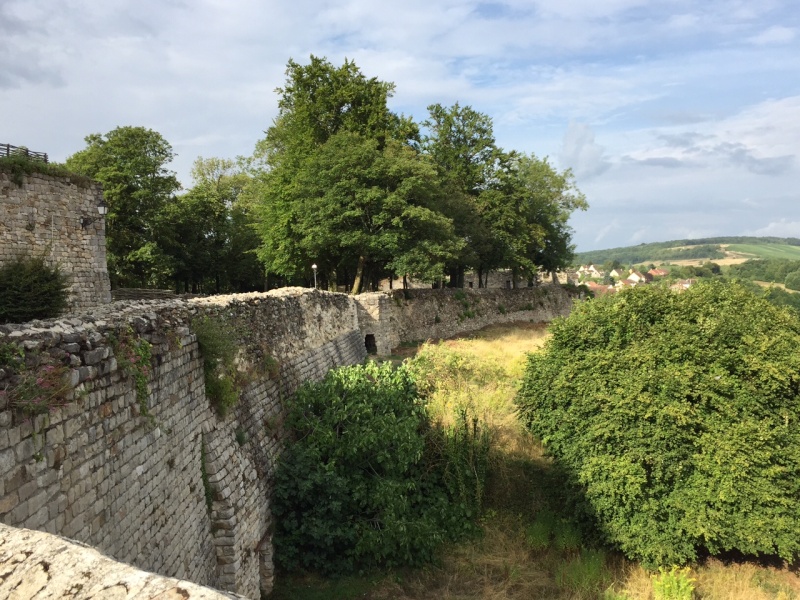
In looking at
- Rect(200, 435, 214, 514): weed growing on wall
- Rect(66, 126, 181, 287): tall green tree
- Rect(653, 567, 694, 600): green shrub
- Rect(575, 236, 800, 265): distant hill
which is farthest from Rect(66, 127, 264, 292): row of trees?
Rect(575, 236, 800, 265): distant hill

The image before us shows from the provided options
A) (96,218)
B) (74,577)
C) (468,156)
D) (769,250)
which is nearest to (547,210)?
(468,156)

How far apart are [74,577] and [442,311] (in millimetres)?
28155

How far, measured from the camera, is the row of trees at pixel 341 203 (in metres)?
24.0

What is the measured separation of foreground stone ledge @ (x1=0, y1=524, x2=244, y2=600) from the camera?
1.97m

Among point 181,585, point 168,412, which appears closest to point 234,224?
point 168,412

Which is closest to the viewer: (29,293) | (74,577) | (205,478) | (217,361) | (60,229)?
(74,577)

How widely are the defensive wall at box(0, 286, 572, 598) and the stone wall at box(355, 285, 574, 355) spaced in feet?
34.4

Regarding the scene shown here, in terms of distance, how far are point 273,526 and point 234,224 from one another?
3158cm

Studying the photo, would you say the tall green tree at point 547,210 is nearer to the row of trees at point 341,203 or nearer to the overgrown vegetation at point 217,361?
the row of trees at point 341,203

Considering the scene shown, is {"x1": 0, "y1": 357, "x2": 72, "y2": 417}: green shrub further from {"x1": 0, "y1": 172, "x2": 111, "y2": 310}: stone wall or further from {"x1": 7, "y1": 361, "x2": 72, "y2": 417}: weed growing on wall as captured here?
{"x1": 0, "y1": 172, "x2": 111, "y2": 310}: stone wall

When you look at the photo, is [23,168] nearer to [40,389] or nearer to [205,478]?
[205,478]

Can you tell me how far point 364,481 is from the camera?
980 centimetres

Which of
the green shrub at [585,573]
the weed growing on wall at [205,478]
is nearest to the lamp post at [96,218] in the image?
the weed growing on wall at [205,478]

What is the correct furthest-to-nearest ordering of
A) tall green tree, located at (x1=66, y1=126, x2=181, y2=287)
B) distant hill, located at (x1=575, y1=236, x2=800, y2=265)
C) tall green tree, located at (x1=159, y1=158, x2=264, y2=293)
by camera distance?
distant hill, located at (x1=575, y1=236, x2=800, y2=265)
tall green tree, located at (x1=159, y1=158, x2=264, y2=293)
tall green tree, located at (x1=66, y1=126, x2=181, y2=287)
